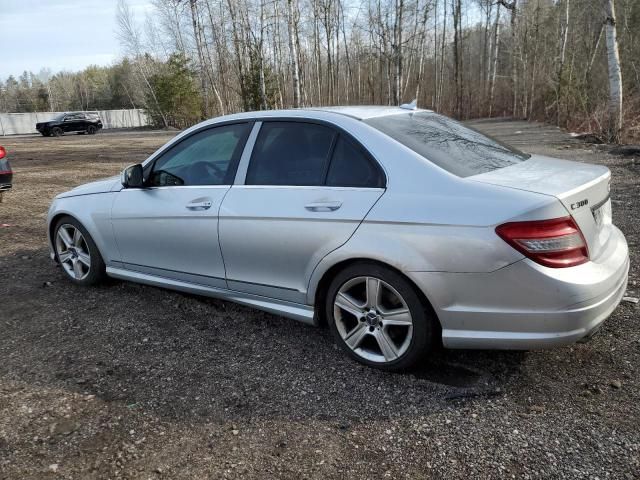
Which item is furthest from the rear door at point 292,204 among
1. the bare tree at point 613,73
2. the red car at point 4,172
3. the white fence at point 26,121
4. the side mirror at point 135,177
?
the white fence at point 26,121

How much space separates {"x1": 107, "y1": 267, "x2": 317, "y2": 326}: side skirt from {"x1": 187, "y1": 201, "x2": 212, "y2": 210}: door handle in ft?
1.96

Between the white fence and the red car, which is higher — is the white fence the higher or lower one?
the higher one

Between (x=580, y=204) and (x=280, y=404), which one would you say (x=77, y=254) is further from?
(x=580, y=204)

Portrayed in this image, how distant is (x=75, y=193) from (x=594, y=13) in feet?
101

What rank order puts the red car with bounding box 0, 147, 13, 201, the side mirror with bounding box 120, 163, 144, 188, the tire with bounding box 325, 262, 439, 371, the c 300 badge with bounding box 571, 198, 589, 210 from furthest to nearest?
the red car with bounding box 0, 147, 13, 201, the side mirror with bounding box 120, 163, 144, 188, the tire with bounding box 325, 262, 439, 371, the c 300 badge with bounding box 571, 198, 589, 210

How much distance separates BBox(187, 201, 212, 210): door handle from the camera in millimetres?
3576

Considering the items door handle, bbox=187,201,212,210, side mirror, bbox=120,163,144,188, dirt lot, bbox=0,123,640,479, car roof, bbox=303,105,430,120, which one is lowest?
dirt lot, bbox=0,123,640,479

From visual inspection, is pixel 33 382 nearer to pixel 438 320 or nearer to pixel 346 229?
pixel 346 229

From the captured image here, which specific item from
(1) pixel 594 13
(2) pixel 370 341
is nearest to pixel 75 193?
(2) pixel 370 341

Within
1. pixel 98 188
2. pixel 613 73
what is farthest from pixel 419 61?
pixel 98 188

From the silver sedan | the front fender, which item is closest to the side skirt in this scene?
the silver sedan

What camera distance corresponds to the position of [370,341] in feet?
10.3

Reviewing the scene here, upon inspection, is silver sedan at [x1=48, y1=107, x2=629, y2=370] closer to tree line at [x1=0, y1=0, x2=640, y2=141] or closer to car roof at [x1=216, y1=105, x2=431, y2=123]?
car roof at [x1=216, y1=105, x2=431, y2=123]

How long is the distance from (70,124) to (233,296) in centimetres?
3798
